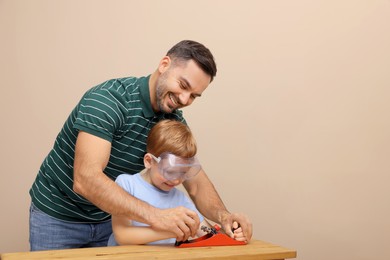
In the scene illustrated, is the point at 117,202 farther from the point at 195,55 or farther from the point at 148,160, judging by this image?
the point at 195,55

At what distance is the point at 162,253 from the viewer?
1.87 m

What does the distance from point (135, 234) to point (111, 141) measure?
0.40 m

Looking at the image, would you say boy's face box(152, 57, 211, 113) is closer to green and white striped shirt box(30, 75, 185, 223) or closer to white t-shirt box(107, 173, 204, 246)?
green and white striped shirt box(30, 75, 185, 223)

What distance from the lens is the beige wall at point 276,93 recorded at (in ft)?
11.3

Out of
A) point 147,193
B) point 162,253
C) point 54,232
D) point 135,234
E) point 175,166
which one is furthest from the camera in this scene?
point 54,232

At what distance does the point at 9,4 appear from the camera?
3.43 meters

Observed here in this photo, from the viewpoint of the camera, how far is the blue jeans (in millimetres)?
2377

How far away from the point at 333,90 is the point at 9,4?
7.25ft

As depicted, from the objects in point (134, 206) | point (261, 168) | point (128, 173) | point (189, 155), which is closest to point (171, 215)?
point (134, 206)

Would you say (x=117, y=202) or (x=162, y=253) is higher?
(x=117, y=202)

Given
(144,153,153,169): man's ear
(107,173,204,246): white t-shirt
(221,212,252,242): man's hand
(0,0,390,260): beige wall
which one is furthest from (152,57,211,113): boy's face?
(0,0,390,260): beige wall

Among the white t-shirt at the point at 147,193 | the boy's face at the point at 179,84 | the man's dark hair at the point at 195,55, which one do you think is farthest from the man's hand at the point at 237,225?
the man's dark hair at the point at 195,55

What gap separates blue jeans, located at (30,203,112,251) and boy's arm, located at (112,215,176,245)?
46 cm

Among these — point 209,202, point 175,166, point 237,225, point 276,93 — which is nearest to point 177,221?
point 175,166
